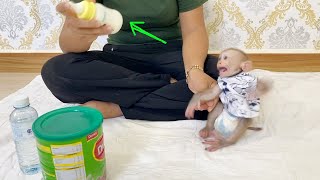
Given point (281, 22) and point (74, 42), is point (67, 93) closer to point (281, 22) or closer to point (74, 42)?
point (74, 42)

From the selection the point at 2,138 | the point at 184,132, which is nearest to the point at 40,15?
the point at 2,138

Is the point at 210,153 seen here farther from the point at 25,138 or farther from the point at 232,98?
the point at 25,138

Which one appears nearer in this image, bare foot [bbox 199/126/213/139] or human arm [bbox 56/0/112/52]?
human arm [bbox 56/0/112/52]

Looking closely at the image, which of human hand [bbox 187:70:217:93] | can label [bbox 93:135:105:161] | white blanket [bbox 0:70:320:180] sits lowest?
white blanket [bbox 0:70:320:180]

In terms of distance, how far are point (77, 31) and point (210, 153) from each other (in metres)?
0.39

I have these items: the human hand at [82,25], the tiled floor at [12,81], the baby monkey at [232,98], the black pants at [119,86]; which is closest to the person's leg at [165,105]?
the black pants at [119,86]

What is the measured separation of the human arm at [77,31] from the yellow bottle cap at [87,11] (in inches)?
0.7

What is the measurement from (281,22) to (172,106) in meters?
0.68

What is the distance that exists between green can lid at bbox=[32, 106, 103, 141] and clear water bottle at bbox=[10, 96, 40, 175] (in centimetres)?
9

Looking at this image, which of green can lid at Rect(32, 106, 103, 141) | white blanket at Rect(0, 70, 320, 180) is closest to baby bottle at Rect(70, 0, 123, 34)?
green can lid at Rect(32, 106, 103, 141)

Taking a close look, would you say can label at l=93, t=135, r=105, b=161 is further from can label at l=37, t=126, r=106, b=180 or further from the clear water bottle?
the clear water bottle

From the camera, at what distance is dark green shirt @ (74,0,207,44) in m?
1.00

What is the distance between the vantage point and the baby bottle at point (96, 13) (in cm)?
63

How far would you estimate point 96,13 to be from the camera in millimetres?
658
